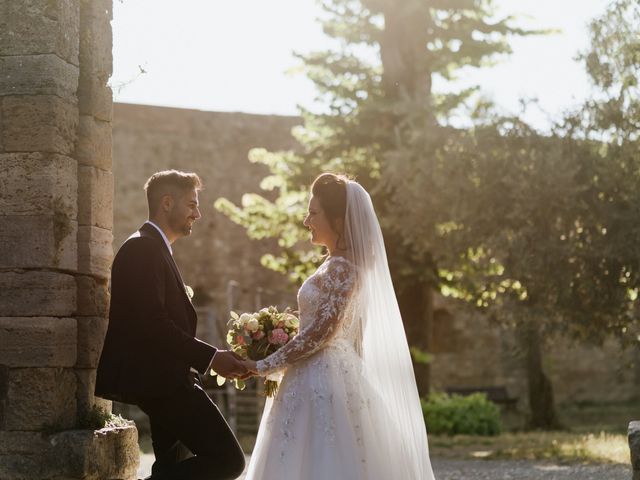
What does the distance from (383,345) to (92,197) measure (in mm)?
1863

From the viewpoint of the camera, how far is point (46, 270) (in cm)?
608

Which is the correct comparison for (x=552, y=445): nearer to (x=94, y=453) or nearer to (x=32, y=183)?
(x=94, y=453)

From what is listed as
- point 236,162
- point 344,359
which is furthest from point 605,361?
point 344,359

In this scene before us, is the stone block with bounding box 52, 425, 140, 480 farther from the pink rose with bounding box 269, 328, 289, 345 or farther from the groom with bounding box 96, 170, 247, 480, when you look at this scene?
the pink rose with bounding box 269, 328, 289, 345

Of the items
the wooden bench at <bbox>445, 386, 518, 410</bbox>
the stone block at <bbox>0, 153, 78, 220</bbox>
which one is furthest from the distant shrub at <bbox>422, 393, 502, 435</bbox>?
the stone block at <bbox>0, 153, 78, 220</bbox>

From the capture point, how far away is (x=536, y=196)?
1436 centimetres

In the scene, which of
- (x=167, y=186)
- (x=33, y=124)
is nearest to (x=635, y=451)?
(x=167, y=186)

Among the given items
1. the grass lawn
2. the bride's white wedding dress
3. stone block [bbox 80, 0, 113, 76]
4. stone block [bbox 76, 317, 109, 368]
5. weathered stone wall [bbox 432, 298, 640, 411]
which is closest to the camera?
the bride's white wedding dress

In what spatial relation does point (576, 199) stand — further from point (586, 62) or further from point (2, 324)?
point (2, 324)

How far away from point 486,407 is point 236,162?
8438 millimetres

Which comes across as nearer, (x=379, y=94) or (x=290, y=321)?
(x=290, y=321)

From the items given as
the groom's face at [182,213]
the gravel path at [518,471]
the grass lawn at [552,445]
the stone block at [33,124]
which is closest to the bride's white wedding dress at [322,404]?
the groom's face at [182,213]

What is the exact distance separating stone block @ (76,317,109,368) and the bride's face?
1345mm

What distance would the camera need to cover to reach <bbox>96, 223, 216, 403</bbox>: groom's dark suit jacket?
543cm
